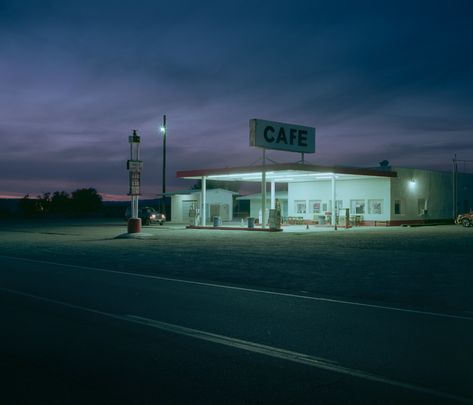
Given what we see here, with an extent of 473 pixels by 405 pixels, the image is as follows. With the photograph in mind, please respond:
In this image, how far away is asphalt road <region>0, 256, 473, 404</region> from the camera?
510cm

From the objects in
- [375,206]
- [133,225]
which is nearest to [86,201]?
[375,206]

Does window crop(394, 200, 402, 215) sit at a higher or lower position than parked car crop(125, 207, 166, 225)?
higher

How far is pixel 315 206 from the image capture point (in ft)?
158

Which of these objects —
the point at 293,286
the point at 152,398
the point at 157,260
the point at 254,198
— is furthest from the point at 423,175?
the point at 152,398

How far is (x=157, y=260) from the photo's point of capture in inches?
699

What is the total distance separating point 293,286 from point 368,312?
327 centimetres

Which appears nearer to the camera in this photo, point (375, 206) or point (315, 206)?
point (375, 206)

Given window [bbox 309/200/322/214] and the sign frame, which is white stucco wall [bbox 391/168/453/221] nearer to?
window [bbox 309/200/322/214]

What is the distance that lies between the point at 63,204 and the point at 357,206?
2631 inches

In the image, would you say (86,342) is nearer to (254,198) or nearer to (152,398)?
(152,398)

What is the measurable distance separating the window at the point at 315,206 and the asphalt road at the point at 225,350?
37.5 meters

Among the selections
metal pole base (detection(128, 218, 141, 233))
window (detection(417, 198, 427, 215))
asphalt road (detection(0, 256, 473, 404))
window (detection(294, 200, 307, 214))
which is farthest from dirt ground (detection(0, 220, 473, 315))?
window (detection(294, 200, 307, 214))

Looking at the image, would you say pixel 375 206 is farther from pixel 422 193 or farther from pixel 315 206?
pixel 315 206

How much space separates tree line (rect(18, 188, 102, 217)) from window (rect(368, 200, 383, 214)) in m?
57.8
